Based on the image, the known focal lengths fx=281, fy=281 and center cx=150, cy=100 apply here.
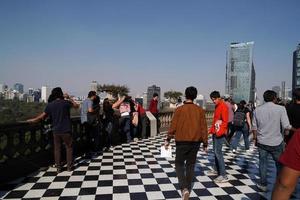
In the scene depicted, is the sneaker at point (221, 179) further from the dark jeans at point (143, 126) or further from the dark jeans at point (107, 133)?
the dark jeans at point (143, 126)

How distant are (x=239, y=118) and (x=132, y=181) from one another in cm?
467

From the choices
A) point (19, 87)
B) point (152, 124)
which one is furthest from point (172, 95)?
point (19, 87)

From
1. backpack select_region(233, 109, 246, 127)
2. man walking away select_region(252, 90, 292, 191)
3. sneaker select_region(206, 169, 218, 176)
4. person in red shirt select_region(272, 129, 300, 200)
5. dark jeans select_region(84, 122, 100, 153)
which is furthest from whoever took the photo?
backpack select_region(233, 109, 246, 127)

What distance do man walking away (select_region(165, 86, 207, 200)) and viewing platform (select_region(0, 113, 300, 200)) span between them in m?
0.57

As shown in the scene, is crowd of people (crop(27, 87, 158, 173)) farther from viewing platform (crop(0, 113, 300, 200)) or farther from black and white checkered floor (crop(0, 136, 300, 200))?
black and white checkered floor (crop(0, 136, 300, 200))

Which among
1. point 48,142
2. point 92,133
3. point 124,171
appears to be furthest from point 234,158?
point 48,142

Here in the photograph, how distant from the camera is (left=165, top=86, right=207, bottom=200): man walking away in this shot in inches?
160

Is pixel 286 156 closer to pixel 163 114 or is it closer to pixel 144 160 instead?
pixel 144 160

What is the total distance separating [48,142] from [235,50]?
577 ft

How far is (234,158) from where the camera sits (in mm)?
7734

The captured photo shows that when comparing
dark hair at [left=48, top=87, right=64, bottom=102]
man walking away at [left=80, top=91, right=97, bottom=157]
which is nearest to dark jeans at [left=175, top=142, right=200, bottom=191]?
dark hair at [left=48, top=87, right=64, bottom=102]

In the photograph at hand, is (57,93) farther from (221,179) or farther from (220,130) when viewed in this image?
(221,179)

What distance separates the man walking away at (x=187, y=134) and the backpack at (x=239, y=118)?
4.88m

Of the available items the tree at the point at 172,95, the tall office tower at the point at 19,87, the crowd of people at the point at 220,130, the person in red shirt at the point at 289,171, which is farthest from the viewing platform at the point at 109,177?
the tall office tower at the point at 19,87
